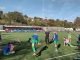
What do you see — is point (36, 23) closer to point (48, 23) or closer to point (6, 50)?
point (48, 23)

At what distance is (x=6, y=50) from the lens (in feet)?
65.4

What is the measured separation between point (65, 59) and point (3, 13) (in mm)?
170072

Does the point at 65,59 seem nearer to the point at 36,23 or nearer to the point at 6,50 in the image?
the point at 6,50

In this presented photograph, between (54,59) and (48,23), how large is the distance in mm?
180100

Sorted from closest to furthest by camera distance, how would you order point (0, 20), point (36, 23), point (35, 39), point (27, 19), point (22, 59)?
point (22, 59)
point (35, 39)
point (0, 20)
point (36, 23)
point (27, 19)

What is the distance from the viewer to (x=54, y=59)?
1741 centimetres

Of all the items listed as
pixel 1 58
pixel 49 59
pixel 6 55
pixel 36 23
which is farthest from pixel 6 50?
pixel 36 23

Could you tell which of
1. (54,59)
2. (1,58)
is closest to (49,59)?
(54,59)

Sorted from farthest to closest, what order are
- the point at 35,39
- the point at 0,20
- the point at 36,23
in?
the point at 36,23
the point at 0,20
the point at 35,39

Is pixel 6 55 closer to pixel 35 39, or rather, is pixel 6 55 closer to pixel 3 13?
pixel 35 39

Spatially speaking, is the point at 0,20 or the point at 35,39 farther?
the point at 0,20

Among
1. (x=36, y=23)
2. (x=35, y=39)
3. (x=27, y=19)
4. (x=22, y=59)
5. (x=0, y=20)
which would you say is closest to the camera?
(x=22, y=59)

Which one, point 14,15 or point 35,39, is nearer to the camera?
point 35,39

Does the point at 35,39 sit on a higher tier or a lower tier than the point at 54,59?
higher
